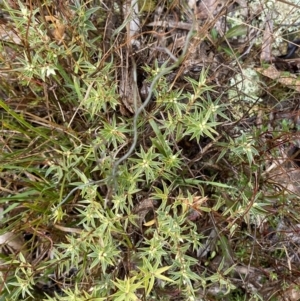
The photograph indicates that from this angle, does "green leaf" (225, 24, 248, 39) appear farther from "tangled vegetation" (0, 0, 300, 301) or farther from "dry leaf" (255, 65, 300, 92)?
"dry leaf" (255, 65, 300, 92)

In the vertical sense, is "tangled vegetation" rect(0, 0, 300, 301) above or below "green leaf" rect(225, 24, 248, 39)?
below

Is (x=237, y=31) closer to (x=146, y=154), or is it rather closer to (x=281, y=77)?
(x=281, y=77)

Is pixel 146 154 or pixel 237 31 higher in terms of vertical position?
pixel 237 31

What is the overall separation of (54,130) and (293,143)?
88 cm

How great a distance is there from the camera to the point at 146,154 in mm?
1420

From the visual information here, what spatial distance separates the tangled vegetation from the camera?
57.4 inches

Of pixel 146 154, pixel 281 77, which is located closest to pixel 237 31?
pixel 281 77

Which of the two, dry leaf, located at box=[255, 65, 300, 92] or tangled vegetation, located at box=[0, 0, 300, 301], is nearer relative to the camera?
tangled vegetation, located at box=[0, 0, 300, 301]

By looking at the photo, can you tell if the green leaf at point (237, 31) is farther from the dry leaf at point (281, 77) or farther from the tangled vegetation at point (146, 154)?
the dry leaf at point (281, 77)

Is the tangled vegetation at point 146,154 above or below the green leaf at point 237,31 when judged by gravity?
below

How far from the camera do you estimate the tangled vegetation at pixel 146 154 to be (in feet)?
4.78

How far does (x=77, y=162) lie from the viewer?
1.53 metres

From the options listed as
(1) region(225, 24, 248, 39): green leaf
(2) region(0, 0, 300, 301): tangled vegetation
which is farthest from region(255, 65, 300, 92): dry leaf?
(1) region(225, 24, 248, 39): green leaf

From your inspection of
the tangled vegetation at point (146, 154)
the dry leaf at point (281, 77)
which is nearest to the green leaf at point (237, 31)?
the tangled vegetation at point (146, 154)
